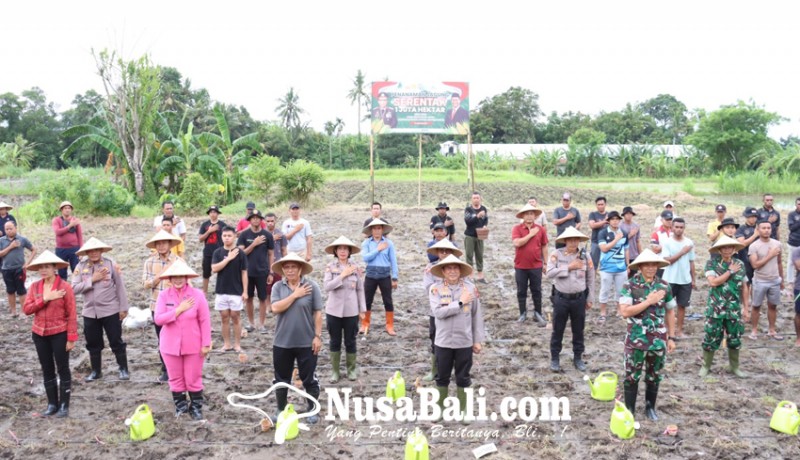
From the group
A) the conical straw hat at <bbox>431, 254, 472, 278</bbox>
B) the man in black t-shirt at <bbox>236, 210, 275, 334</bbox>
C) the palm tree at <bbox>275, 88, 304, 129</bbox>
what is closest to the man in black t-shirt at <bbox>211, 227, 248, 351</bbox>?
the man in black t-shirt at <bbox>236, 210, 275, 334</bbox>

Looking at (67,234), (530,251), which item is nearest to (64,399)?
(67,234)

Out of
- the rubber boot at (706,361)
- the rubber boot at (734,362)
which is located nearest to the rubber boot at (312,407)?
the rubber boot at (706,361)

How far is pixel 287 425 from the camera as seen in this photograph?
17.1ft

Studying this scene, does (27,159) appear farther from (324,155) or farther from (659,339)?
(659,339)

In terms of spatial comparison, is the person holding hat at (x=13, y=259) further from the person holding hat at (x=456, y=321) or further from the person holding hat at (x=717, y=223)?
the person holding hat at (x=717, y=223)

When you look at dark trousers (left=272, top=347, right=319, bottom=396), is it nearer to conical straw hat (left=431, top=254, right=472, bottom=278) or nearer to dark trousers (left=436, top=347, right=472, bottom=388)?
dark trousers (left=436, top=347, right=472, bottom=388)

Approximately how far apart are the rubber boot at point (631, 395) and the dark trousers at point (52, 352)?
17.2ft

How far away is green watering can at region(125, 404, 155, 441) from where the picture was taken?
5.16 metres

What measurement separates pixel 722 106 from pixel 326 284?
40.1 meters

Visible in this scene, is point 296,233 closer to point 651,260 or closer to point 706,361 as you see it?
point 651,260

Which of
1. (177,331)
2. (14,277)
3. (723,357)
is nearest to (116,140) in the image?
(14,277)

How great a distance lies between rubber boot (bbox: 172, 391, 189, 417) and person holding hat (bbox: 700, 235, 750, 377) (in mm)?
5396

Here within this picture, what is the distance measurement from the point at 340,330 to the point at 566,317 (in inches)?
99.5

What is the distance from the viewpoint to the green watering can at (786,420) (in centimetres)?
523
